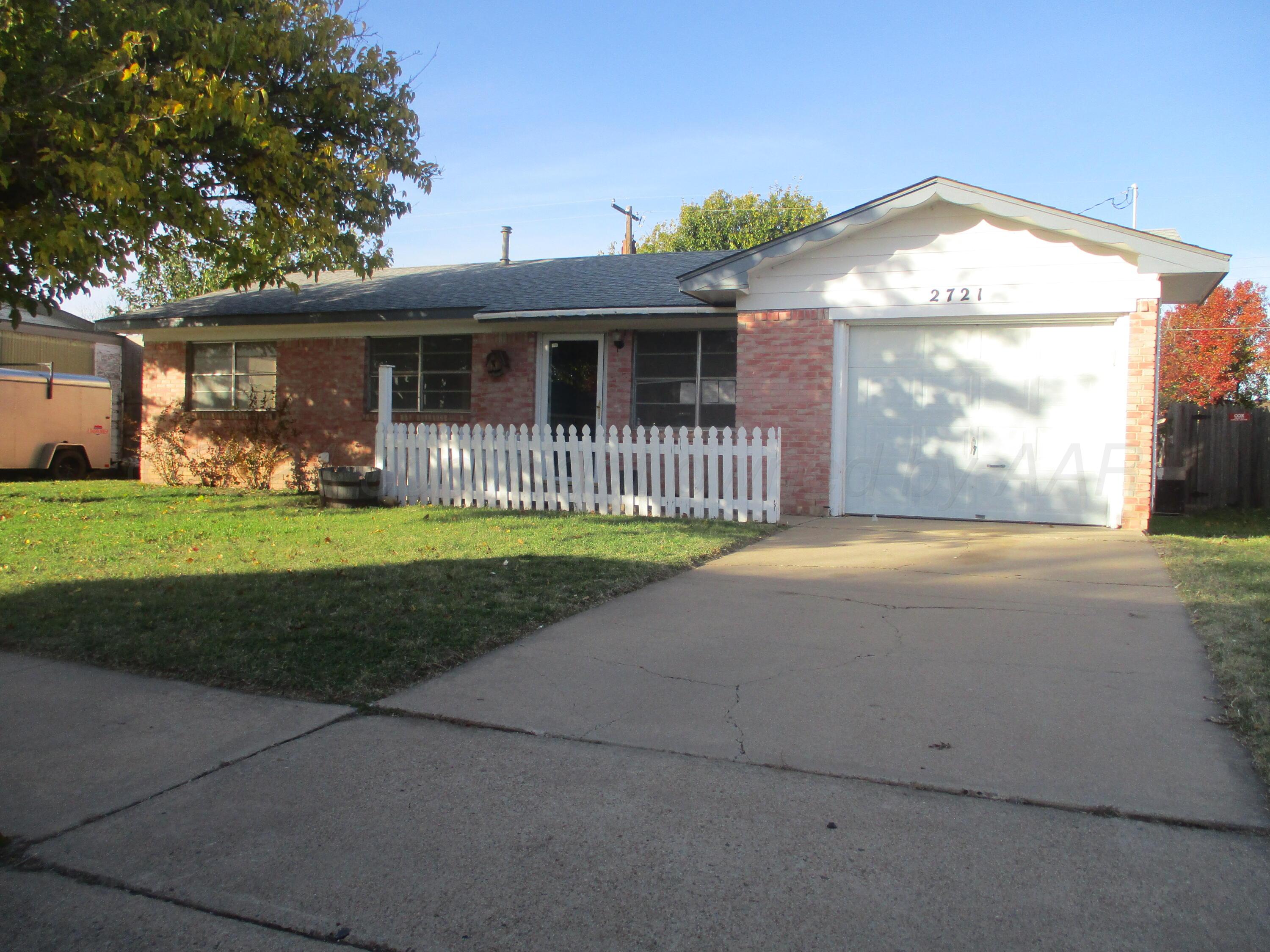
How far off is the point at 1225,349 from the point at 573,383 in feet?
88.7

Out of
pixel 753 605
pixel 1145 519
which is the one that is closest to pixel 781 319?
pixel 1145 519

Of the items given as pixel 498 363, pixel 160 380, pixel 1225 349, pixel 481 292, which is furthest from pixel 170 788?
pixel 1225 349

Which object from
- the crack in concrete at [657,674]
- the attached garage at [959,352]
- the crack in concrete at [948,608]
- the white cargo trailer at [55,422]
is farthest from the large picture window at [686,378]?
the white cargo trailer at [55,422]

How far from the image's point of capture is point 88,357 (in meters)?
21.4

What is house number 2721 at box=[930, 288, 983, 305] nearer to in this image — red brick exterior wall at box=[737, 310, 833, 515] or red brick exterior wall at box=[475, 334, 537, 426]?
red brick exterior wall at box=[737, 310, 833, 515]

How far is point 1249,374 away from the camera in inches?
1303

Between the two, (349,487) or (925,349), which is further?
(349,487)

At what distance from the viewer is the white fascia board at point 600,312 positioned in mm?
12820

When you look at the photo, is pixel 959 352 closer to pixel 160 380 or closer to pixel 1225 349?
pixel 160 380

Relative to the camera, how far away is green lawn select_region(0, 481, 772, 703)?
5.12 meters

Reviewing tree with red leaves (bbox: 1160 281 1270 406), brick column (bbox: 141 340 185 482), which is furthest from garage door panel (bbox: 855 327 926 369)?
tree with red leaves (bbox: 1160 281 1270 406)

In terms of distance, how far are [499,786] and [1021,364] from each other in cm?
925

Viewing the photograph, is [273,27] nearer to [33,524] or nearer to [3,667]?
[33,524]

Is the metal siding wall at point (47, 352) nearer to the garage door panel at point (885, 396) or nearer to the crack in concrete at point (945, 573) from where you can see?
the garage door panel at point (885, 396)
